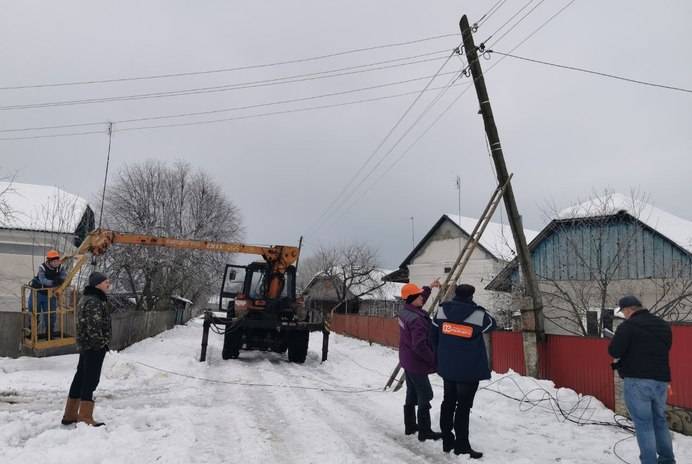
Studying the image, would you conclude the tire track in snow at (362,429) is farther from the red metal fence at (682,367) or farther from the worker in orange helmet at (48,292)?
the worker in orange helmet at (48,292)

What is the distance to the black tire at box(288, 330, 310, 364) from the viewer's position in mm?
15031

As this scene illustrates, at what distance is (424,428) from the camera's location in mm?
6152

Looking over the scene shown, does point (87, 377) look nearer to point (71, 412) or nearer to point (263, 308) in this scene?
point (71, 412)

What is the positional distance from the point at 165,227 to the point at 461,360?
119 ft

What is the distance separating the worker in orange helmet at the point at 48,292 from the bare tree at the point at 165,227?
24174 mm

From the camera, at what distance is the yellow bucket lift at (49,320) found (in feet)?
33.4

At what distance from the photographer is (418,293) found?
6.60 m

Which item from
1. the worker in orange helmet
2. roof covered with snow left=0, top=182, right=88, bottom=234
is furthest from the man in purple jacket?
roof covered with snow left=0, top=182, right=88, bottom=234

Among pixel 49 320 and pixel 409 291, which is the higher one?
pixel 409 291

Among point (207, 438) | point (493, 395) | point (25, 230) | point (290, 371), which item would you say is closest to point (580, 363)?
point (493, 395)

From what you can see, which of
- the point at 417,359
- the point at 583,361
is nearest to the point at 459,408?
the point at 417,359

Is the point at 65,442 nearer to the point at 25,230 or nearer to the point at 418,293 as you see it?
the point at 418,293

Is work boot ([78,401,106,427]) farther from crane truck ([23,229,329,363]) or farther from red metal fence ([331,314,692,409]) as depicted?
crane truck ([23,229,329,363])

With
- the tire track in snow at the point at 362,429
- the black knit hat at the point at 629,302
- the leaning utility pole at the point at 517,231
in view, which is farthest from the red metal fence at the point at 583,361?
the tire track in snow at the point at 362,429
